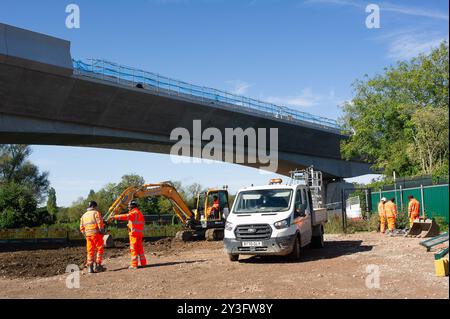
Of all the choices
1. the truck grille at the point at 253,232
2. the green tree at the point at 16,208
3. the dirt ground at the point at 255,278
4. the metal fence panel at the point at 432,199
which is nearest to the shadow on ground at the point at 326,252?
the dirt ground at the point at 255,278

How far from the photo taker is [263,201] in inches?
487

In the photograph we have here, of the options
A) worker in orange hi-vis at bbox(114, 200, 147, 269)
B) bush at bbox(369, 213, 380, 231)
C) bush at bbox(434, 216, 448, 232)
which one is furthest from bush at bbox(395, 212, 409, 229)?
worker in orange hi-vis at bbox(114, 200, 147, 269)

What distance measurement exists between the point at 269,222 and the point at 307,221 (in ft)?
6.40

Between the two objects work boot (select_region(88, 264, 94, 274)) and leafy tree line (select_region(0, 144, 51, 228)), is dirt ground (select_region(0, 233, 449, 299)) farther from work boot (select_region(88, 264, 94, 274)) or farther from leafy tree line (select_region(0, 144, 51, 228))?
leafy tree line (select_region(0, 144, 51, 228))

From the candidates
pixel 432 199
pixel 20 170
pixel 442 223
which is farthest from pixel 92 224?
pixel 20 170

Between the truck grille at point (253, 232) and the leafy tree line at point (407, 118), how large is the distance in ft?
61.1

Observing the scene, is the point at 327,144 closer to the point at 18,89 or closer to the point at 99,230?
the point at 18,89

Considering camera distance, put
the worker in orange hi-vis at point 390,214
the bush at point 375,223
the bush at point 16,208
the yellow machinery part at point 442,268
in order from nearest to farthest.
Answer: the yellow machinery part at point 442,268 < the worker in orange hi-vis at point 390,214 < the bush at point 375,223 < the bush at point 16,208

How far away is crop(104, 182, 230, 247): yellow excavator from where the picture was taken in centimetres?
2186

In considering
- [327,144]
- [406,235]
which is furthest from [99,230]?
[327,144]

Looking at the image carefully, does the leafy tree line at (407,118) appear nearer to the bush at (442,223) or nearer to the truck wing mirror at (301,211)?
the bush at (442,223)

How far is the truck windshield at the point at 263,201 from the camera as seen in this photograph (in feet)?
39.6
